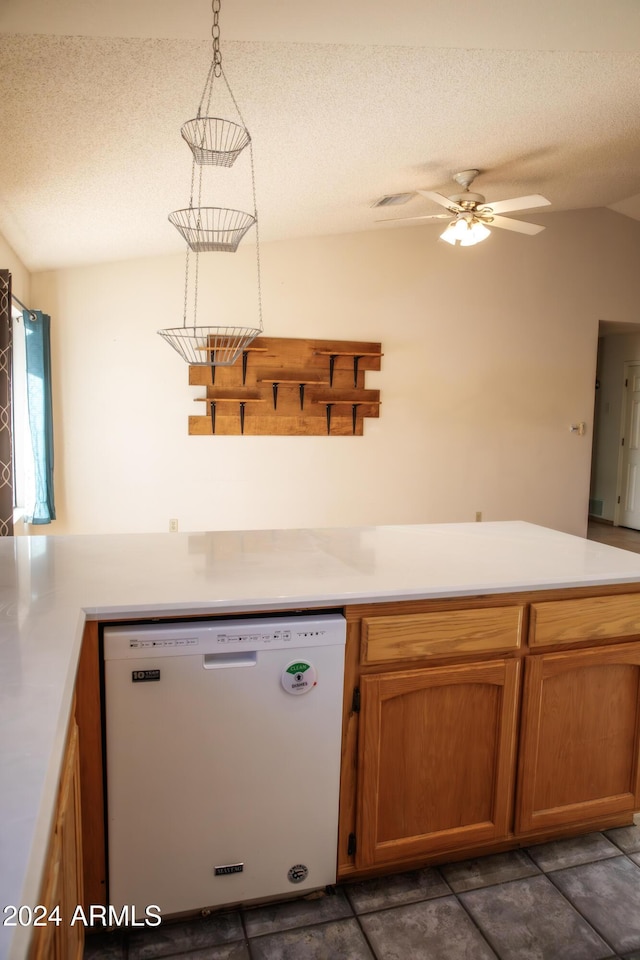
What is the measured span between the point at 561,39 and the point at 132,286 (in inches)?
134

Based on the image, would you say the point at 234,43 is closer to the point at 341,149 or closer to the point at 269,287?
the point at 341,149

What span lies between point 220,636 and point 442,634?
607mm

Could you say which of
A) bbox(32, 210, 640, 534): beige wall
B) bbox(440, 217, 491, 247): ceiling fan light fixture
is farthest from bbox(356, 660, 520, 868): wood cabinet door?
bbox(32, 210, 640, 534): beige wall

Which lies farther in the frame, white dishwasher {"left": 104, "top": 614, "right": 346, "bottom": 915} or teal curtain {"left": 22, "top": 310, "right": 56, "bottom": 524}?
teal curtain {"left": 22, "top": 310, "right": 56, "bottom": 524}

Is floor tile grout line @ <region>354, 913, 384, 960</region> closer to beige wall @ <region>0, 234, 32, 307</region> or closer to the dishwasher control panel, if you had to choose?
the dishwasher control panel

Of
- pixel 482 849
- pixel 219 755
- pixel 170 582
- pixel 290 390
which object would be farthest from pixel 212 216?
pixel 482 849

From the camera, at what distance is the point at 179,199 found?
3.83m

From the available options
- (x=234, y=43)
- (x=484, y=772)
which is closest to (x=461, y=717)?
(x=484, y=772)

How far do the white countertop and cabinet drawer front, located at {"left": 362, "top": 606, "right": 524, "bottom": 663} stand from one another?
0.22 feet

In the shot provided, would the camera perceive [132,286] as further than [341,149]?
Yes

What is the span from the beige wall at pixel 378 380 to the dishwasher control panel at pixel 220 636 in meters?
3.79

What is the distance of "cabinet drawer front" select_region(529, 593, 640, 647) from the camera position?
1853 mm

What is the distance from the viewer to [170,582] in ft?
5.54

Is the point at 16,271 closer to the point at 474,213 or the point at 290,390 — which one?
the point at 290,390
